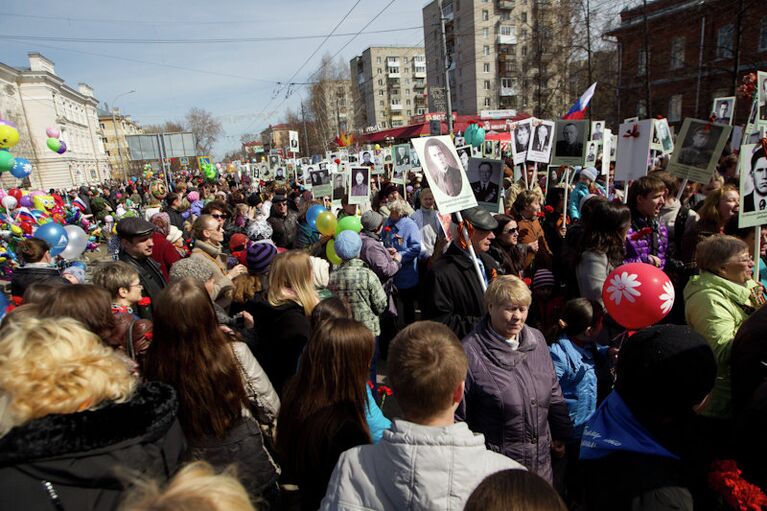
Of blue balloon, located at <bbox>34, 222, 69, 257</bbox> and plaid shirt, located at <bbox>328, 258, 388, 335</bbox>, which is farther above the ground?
blue balloon, located at <bbox>34, 222, 69, 257</bbox>

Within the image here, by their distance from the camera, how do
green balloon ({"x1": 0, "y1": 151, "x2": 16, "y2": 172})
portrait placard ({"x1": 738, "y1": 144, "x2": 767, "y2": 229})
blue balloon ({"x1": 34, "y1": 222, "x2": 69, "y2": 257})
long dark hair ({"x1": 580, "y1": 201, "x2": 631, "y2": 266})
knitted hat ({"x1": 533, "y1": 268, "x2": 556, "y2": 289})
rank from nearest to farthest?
portrait placard ({"x1": 738, "y1": 144, "x2": 767, "y2": 229})
long dark hair ({"x1": 580, "y1": 201, "x2": 631, "y2": 266})
knitted hat ({"x1": 533, "y1": 268, "x2": 556, "y2": 289})
blue balloon ({"x1": 34, "y1": 222, "x2": 69, "y2": 257})
green balloon ({"x1": 0, "y1": 151, "x2": 16, "y2": 172})

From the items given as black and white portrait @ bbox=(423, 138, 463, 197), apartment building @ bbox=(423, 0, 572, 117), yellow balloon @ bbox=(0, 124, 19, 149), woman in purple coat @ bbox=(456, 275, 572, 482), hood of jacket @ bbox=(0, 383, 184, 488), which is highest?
apartment building @ bbox=(423, 0, 572, 117)

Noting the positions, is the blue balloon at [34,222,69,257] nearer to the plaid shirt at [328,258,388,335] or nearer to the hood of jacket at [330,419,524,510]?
the plaid shirt at [328,258,388,335]

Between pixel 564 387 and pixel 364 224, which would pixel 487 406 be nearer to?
pixel 564 387

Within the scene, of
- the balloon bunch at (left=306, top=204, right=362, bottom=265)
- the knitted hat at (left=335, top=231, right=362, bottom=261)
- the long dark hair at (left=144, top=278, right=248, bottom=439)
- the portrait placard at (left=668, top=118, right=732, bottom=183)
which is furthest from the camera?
the balloon bunch at (left=306, top=204, right=362, bottom=265)

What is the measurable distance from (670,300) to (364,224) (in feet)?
11.0

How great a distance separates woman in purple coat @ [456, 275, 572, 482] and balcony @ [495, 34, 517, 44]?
6472 cm

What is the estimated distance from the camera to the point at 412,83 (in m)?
88.4

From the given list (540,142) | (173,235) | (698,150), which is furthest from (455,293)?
(173,235)

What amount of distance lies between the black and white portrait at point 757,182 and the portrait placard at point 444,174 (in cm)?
209

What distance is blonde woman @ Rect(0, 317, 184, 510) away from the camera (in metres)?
1.25

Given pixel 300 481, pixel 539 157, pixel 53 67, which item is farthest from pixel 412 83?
pixel 300 481

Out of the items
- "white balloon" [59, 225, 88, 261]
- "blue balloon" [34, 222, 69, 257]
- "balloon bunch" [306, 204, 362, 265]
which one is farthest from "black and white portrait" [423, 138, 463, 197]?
"white balloon" [59, 225, 88, 261]

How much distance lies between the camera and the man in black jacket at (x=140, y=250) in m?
4.14
